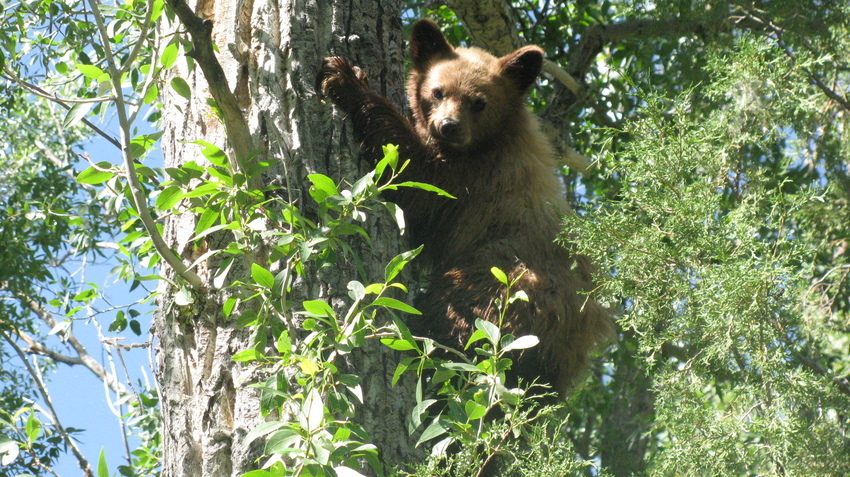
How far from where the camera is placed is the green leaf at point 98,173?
3084 millimetres

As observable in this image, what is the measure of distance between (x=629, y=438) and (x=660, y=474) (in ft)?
11.6

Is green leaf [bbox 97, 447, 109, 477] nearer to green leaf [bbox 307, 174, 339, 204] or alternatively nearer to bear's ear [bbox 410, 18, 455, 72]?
green leaf [bbox 307, 174, 339, 204]

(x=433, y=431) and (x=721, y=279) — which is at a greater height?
(x=721, y=279)

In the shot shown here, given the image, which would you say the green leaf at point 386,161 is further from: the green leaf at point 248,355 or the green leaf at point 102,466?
the green leaf at point 102,466

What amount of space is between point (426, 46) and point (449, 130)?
1.08m

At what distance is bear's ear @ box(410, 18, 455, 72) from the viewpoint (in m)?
5.52

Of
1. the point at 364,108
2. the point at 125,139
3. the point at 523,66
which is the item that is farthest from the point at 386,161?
the point at 523,66

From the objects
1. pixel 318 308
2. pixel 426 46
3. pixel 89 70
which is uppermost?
pixel 426 46

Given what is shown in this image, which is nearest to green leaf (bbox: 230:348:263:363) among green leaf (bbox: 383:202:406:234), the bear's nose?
green leaf (bbox: 383:202:406:234)

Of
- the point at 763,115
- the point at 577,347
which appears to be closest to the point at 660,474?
the point at 577,347

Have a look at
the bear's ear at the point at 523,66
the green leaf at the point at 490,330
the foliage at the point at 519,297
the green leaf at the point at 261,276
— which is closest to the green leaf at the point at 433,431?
the foliage at the point at 519,297

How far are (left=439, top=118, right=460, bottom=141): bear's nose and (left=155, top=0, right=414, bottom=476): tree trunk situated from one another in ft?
2.85

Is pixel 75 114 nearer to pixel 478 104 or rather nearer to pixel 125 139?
pixel 125 139

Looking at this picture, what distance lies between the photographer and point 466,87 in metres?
5.21
